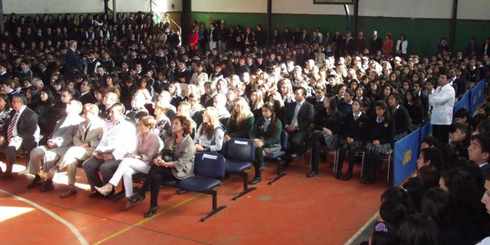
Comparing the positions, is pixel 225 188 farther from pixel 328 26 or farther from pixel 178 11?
pixel 178 11

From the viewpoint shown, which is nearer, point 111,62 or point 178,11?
point 111,62

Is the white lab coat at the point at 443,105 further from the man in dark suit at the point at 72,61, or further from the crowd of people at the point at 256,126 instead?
the man in dark suit at the point at 72,61

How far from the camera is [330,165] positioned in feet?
32.2

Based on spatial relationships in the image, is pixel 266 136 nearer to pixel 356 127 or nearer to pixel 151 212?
pixel 356 127

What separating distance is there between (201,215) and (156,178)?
81 cm

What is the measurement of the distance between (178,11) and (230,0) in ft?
9.74

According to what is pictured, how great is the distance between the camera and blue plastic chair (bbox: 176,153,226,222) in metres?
7.13

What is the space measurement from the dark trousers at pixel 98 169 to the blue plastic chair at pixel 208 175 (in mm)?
1151

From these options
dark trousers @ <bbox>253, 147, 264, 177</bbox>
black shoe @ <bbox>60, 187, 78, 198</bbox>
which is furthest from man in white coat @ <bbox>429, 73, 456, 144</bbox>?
black shoe @ <bbox>60, 187, 78, 198</bbox>

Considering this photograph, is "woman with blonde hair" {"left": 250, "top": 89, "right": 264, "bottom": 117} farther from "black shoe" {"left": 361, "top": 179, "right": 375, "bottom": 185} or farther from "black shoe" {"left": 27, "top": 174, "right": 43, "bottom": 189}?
"black shoe" {"left": 27, "top": 174, "right": 43, "bottom": 189}

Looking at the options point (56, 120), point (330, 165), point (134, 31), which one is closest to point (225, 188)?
point (330, 165)

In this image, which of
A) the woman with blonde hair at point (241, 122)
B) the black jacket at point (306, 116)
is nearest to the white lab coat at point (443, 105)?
the black jacket at point (306, 116)

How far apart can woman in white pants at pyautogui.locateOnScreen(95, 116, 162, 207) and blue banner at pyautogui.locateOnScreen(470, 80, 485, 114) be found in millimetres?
8667

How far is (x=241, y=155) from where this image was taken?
26.9 feet
